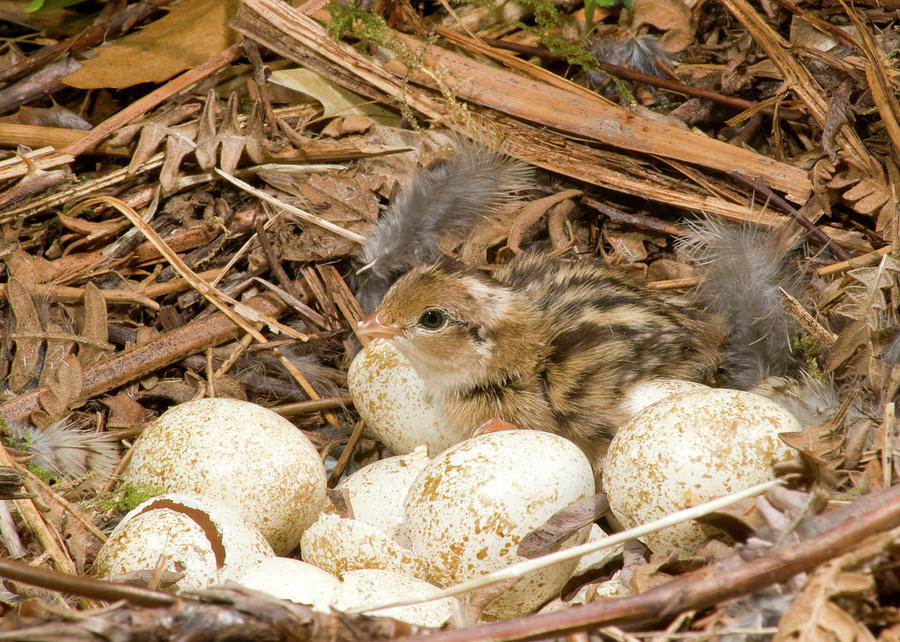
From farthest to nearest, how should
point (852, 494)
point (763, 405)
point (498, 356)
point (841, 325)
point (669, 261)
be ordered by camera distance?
point (669, 261) < point (498, 356) < point (841, 325) < point (763, 405) < point (852, 494)

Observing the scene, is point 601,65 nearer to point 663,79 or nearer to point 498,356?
point 663,79

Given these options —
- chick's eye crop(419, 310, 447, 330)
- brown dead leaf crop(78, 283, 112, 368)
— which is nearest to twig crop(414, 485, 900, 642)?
chick's eye crop(419, 310, 447, 330)

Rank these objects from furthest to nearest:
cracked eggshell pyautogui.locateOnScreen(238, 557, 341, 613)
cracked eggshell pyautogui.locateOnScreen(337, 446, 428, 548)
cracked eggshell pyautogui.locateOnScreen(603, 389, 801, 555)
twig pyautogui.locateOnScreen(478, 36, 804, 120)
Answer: twig pyautogui.locateOnScreen(478, 36, 804, 120)
cracked eggshell pyautogui.locateOnScreen(337, 446, 428, 548)
cracked eggshell pyautogui.locateOnScreen(603, 389, 801, 555)
cracked eggshell pyautogui.locateOnScreen(238, 557, 341, 613)

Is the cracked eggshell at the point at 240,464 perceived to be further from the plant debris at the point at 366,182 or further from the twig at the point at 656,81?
the twig at the point at 656,81

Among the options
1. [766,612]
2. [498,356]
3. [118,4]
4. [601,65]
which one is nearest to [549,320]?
[498,356]

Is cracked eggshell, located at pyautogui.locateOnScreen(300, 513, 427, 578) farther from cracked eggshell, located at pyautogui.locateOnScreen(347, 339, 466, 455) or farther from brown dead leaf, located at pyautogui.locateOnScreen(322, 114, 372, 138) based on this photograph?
brown dead leaf, located at pyautogui.locateOnScreen(322, 114, 372, 138)

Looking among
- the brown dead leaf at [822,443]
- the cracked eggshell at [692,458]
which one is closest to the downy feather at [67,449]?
the cracked eggshell at [692,458]

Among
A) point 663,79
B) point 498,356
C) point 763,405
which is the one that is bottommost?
point 498,356
